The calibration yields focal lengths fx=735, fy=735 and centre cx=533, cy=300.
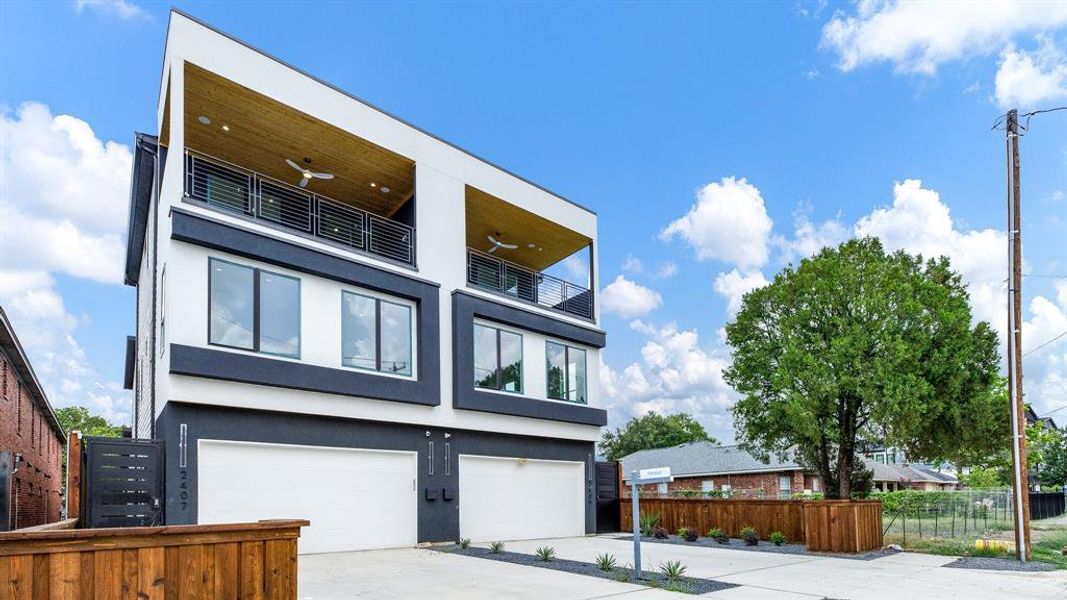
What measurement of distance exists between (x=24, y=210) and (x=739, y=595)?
69.4ft

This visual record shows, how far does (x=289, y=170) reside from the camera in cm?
1659

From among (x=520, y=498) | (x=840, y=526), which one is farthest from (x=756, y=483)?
(x=840, y=526)

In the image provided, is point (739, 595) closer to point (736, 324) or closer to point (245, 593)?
point (245, 593)

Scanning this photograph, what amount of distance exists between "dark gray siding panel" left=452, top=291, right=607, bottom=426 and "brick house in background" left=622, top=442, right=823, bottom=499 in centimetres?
1640

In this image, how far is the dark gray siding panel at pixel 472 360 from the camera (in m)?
16.2

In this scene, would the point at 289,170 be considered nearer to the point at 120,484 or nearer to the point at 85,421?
the point at 120,484

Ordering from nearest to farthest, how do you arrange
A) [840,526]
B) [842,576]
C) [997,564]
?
1. [842,576]
2. [997,564]
3. [840,526]

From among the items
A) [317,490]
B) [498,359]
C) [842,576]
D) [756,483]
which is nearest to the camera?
[842,576]

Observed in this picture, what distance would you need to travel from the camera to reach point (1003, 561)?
526 inches

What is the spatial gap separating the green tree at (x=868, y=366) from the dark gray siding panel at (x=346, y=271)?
9.41 m

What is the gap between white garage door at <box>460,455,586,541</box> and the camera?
54.0 ft

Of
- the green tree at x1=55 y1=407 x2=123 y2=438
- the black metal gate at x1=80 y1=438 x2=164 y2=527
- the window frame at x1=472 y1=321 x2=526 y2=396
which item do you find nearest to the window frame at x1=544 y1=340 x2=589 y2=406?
the window frame at x1=472 y1=321 x2=526 y2=396

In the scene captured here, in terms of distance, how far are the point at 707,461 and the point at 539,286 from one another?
21176 mm

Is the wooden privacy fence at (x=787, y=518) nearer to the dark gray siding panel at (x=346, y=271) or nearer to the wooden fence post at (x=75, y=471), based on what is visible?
the dark gray siding panel at (x=346, y=271)
